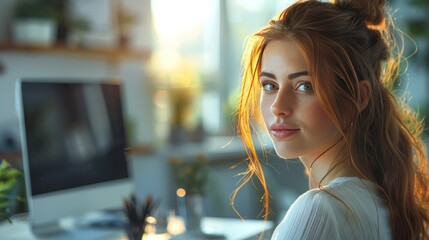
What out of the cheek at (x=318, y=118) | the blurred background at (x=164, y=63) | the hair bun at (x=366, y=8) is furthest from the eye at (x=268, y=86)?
the blurred background at (x=164, y=63)

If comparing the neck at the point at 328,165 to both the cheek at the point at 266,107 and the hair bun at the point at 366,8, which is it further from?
the hair bun at the point at 366,8

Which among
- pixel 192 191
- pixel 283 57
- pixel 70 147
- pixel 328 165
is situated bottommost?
pixel 192 191

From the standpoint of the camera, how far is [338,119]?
48.1 inches

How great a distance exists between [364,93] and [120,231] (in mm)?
1194

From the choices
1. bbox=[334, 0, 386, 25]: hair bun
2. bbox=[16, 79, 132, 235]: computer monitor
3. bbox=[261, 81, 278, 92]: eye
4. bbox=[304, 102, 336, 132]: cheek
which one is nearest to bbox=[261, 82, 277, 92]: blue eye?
bbox=[261, 81, 278, 92]: eye

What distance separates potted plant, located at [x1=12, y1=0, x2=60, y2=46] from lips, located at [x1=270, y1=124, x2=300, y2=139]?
225cm

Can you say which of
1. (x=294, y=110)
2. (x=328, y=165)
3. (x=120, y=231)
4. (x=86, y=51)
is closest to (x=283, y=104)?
(x=294, y=110)

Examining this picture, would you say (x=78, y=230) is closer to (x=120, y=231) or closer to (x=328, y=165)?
(x=120, y=231)

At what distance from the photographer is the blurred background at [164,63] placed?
3277 millimetres

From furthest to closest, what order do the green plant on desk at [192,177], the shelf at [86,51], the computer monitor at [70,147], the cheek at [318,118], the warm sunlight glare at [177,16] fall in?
1. the warm sunlight glare at [177,16]
2. the shelf at [86,51]
3. the green plant on desk at [192,177]
4. the computer monitor at [70,147]
5. the cheek at [318,118]

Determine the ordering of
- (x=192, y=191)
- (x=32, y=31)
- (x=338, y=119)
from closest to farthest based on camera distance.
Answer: (x=338, y=119)
(x=192, y=191)
(x=32, y=31)

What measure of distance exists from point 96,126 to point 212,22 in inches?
118

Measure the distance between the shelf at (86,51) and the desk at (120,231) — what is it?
3.82 feet

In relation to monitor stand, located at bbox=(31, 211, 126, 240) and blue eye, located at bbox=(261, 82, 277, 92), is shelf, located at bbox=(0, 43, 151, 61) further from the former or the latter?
blue eye, located at bbox=(261, 82, 277, 92)
